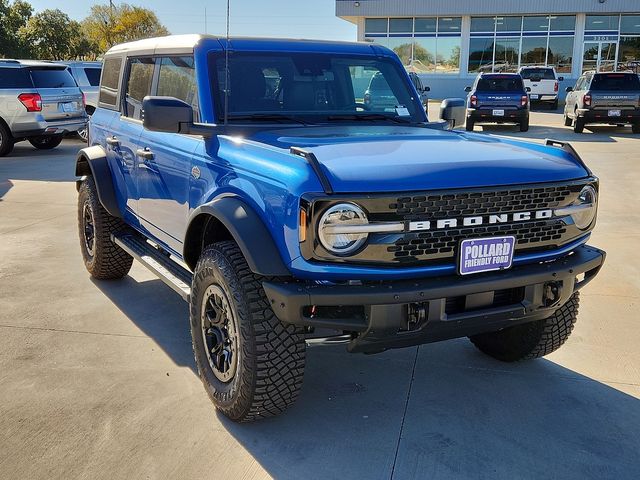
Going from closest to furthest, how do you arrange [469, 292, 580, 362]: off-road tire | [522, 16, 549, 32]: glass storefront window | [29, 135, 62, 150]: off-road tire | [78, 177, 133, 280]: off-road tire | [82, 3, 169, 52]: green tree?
[469, 292, 580, 362]: off-road tire
[78, 177, 133, 280]: off-road tire
[29, 135, 62, 150]: off-road tire
[522, 16, 549, 32]: glass storefront window
[82, 3, 169, 52]: green tree

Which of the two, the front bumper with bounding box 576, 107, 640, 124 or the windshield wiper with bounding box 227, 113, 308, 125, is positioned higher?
the windshield wiper with bounding box 227, 113, 308, 125

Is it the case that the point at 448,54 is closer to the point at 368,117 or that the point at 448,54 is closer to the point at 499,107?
the point at 499,107

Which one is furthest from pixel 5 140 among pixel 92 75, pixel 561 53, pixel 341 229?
pixel 561 53

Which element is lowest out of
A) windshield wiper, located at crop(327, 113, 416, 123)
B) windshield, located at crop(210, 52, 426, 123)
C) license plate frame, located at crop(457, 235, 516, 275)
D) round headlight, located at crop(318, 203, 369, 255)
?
license plate frame, located at crop(457, 235, 516, 275)

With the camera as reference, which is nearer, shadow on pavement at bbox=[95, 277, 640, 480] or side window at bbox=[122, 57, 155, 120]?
shadow on pavement at bbox=[95, 277, 640, 480]

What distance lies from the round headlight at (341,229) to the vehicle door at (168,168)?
1.25 m

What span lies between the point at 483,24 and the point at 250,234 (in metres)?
33.0

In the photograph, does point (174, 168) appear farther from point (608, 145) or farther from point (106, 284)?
point (608, 145)

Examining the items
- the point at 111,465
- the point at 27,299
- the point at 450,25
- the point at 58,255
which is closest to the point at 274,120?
the point at 111,465

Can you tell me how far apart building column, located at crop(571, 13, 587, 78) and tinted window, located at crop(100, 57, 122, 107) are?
31148 mm

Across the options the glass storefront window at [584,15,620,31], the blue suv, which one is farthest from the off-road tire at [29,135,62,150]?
the glass storefront window at [584,15,620,31]

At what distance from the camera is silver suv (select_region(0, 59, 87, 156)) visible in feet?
43.1

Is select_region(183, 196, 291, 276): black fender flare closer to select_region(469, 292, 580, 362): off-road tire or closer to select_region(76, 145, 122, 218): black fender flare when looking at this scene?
select_region(469, 292, 580, 362): off-road tire

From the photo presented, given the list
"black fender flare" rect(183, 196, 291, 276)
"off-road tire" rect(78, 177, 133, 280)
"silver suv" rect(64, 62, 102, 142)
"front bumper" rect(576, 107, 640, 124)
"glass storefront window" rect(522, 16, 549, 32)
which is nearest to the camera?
"black fender flare" rect(183, 196, 291, 276)
